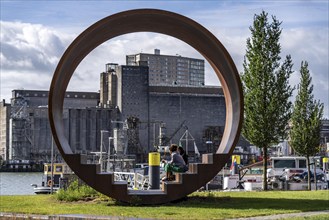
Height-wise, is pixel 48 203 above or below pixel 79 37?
below

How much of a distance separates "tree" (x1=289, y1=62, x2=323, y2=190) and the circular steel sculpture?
11.6 meters

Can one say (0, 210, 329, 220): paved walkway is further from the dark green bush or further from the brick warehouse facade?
the brick warehouse facade

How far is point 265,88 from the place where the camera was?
25.7 meters

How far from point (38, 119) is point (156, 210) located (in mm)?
108091

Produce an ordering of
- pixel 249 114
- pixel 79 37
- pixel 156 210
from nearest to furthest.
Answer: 1. pixel 156 210
2. pixel 79 37
3. pixel 249 114

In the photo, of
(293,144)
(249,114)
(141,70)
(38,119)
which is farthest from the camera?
(38,119)

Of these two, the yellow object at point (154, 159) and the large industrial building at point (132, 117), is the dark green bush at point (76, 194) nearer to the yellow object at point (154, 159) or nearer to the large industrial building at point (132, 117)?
the yellow object at point (154, 159)

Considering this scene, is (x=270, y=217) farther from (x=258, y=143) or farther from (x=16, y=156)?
(x=16, y=156)

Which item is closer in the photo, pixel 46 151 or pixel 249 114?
pixel 249 114

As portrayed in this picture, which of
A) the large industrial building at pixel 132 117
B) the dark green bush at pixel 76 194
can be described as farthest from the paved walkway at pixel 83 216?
the large industrial building at pixel 132 117

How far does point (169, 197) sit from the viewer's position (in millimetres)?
16875

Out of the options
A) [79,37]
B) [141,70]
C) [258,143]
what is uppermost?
[141,70]

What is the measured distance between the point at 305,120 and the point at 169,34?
1245cm

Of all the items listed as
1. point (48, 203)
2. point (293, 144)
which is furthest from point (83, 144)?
point (48, 203)
